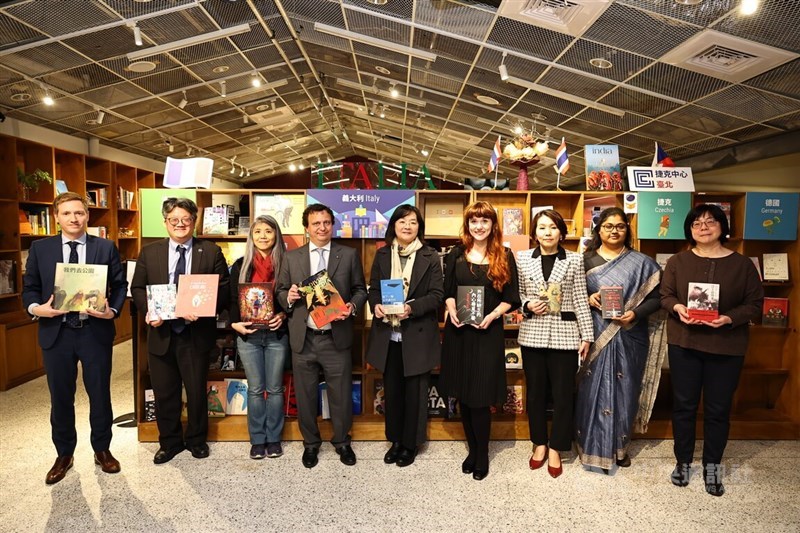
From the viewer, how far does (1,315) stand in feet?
16.1

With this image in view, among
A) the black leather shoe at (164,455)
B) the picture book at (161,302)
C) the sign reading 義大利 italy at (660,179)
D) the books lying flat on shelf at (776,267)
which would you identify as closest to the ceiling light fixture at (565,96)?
the sign reading 義大利 italy at (660,179)

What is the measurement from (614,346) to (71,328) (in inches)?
128

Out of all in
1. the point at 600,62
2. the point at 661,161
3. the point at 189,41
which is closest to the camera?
the point at 661,161

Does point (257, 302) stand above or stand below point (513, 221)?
below

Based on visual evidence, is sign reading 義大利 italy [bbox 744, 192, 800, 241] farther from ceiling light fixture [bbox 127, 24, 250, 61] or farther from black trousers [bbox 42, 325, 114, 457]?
ceiling light fixture [bbox 127, 24, 250, 61]

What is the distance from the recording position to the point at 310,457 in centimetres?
303

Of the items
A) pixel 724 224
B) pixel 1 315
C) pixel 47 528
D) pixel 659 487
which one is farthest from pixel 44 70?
pixel 659 487

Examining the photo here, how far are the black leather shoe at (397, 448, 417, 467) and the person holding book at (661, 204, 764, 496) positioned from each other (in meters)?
1.59

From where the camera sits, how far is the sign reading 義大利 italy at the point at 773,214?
3.43 m

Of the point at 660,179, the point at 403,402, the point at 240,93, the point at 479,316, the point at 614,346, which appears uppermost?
the point at 240,93

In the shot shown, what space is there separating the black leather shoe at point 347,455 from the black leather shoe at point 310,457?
0.47 feet

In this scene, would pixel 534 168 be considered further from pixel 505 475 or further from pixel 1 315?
pixel 1 315

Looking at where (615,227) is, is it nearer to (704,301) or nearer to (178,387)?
(704,301)

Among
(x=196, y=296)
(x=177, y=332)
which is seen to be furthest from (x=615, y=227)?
(x=177, y=332)
